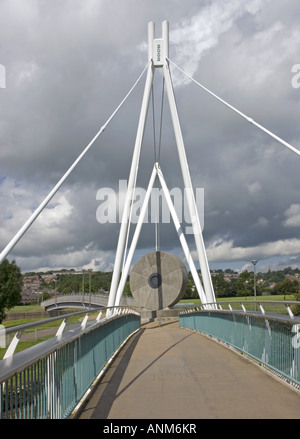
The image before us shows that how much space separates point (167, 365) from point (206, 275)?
1504cm

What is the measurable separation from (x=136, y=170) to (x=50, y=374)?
22.7 metres

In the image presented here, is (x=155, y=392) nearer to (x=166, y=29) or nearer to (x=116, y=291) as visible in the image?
(x=116, y=291)

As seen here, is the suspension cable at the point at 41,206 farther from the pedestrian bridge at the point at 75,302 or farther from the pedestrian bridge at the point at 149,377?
the pedestrian bridge at the point at 75,302

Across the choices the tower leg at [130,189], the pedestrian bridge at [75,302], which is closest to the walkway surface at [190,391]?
the tower leg at [130,189]

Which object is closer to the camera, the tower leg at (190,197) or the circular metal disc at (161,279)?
the tower leg at (190,197)

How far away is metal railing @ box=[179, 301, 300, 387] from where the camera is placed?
7.83 m

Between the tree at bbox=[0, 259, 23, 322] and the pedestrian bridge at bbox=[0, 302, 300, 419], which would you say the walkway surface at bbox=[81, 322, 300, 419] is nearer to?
the pedestrian bridge at bbox=[0, 302, 300, 419]

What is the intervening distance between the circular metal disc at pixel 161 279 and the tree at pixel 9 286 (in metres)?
28.8

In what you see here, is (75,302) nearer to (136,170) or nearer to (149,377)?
(136,170)

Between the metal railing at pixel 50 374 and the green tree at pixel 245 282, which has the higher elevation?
the green tree at pixel 245 282

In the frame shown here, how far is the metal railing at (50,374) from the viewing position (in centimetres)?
414

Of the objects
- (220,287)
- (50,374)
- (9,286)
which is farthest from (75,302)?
(50,374)

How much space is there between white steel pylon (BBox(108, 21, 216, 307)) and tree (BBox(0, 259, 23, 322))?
39.8 metres
